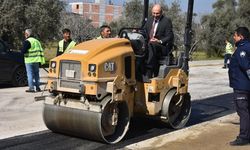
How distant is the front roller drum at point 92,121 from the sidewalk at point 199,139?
1.57 feet

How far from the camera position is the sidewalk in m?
7.70

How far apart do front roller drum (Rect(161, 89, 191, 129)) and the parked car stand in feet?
24.0

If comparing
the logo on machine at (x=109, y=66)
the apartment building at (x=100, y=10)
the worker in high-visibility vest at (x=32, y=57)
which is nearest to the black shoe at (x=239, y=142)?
the logo on machine at (x=109, y=66)

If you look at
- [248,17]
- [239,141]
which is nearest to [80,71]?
[239,141]

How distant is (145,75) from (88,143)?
1.71 meters

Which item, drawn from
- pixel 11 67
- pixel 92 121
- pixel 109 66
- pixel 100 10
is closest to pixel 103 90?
pixel 109 66

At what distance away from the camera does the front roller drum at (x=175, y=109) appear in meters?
8.98

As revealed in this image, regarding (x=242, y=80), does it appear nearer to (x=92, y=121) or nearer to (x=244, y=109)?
(x=244, y=109)

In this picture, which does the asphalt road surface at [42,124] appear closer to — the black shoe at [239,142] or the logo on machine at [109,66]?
the logo on machine at [109,66]

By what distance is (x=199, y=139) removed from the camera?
8.31 meters

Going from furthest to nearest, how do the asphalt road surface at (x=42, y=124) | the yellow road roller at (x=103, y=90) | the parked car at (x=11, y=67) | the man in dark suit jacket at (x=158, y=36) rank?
the parked car at (x=11, y=67), the man in dark suit jacket at (x=158, y=36), the asphalt road surface at (x=42, y=124), the yellow road roller at (x=103, y=90)

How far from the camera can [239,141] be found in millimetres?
7906

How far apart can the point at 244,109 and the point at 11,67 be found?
366 inches

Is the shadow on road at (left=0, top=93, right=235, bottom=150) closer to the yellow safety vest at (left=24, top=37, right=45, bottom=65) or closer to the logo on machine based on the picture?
the logo on machine
